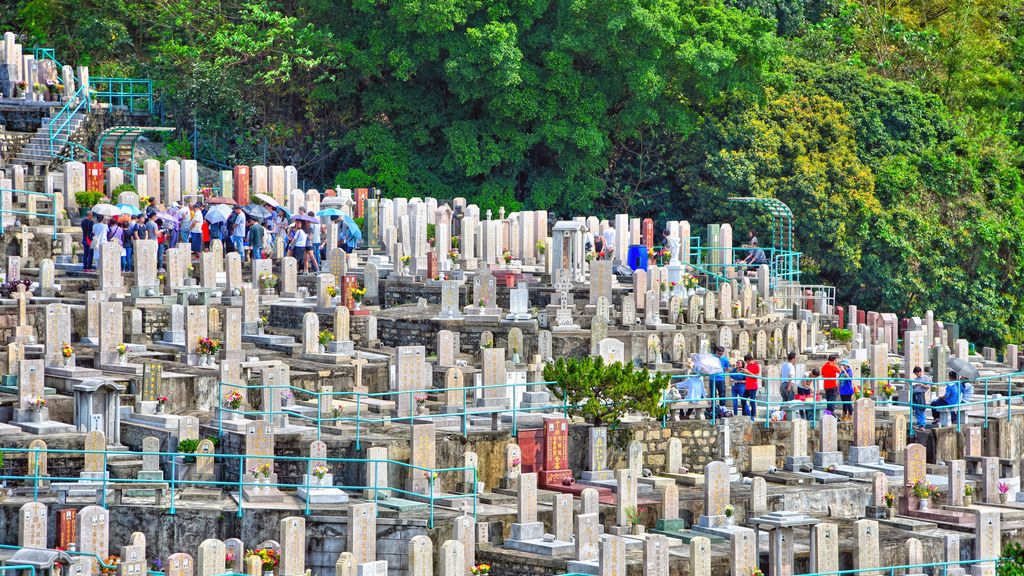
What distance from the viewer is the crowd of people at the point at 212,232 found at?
40.3 meters

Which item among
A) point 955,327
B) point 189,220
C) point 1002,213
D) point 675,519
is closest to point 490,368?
point 675,519

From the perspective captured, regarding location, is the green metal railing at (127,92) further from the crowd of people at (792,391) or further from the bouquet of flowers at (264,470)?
the bouquet of flowers at (264,470)

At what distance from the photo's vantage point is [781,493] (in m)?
32.1

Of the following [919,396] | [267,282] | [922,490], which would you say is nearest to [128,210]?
[267,282]

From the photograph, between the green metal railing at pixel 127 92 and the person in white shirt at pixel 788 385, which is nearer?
the person in white shirt at pixel 788 385

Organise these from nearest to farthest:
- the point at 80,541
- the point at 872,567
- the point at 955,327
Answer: the point at 80,541, the point at 872,567, the point at 955,327

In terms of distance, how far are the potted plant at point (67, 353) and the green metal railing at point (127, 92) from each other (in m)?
20.7

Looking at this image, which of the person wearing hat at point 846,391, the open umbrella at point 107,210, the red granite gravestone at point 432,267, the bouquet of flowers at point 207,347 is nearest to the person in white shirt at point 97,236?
the open umbrella at point 107,210

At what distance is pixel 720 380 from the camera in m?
36.2

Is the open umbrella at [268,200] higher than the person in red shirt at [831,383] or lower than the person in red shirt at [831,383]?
higher

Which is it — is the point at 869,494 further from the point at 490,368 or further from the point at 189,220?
the point at 189,220

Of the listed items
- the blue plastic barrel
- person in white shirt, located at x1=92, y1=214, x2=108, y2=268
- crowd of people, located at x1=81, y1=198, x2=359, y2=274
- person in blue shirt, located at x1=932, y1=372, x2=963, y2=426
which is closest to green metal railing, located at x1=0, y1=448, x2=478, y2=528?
person in blue shirt, located at x1=932, y1=372, x2=963, y2=426

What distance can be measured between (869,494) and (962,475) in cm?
145

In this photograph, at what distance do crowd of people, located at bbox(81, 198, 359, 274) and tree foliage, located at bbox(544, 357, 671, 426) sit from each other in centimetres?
1064
